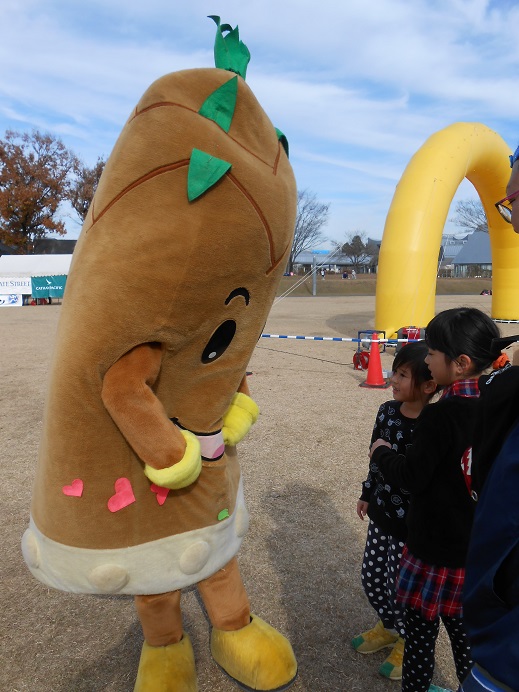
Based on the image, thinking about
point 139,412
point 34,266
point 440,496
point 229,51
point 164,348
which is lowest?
point 440,496

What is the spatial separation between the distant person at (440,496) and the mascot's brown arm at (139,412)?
2.61ft

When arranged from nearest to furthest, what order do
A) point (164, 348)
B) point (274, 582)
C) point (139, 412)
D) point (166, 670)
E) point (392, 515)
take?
point (139, 412), point (164, 348), point (166, 670), point (392, 515), point (274, 582)

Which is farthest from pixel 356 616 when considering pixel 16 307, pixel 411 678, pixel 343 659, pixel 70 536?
pixel 16 307

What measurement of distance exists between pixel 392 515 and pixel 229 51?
5.85 feet

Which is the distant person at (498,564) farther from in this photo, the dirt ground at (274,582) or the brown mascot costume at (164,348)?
the dirt ground at (274,582)

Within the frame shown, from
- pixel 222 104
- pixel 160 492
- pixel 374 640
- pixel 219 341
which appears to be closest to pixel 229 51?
pixel 222 104

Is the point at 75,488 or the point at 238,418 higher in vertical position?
the point at 238,418

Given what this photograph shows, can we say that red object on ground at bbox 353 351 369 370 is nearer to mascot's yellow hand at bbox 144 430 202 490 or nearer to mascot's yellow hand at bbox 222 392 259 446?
mascot's yellow hand at bbox 222 392 259 446

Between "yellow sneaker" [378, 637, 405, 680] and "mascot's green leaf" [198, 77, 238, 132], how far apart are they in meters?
2.12

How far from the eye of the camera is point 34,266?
2550cm

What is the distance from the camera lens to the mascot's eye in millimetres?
1783

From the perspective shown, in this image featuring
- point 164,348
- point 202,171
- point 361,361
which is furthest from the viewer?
point 361,361

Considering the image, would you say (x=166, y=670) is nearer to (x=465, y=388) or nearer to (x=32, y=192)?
(x=465, y=388)

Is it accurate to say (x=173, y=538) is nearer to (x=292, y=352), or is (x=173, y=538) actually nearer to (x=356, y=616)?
(x=356, y=616)
